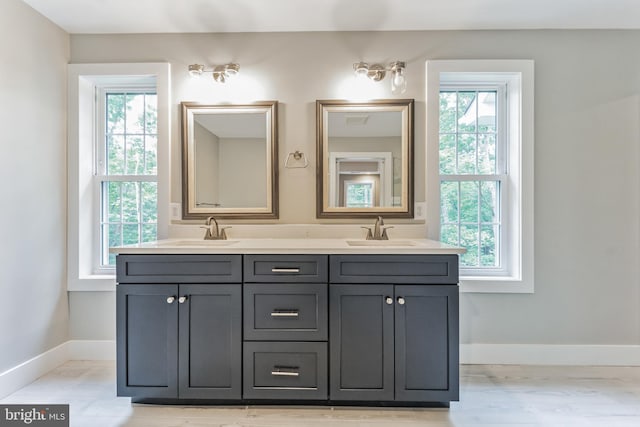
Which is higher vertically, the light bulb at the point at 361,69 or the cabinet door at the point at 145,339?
the light bulb at the point at 361,69

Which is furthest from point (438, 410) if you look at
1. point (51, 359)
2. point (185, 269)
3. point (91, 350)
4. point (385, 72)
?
point (51, 359)

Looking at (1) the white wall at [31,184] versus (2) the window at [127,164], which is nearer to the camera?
(1) the white wall at [31,184]

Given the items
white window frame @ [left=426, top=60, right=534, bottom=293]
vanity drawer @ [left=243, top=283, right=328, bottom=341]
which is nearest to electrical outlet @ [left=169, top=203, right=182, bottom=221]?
vanity drawer @ [left=243, top=283, right=328, bottom=341]

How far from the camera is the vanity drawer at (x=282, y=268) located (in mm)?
1754

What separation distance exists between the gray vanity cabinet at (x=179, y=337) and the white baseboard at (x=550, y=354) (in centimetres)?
165

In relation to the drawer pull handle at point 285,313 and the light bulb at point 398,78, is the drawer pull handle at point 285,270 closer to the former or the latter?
the drawer pull handle at point 285,313

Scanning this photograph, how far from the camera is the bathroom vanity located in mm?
1727

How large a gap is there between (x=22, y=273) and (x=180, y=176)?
111cm

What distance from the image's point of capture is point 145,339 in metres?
1.75

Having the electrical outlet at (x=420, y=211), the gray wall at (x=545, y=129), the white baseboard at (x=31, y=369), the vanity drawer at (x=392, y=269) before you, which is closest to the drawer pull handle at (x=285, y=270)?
the vanity drawer at (x=392, y=269)

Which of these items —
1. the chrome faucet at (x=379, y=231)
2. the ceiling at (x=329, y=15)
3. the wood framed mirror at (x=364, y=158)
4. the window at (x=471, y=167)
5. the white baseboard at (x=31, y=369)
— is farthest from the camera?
the window at (x=471, y=167)

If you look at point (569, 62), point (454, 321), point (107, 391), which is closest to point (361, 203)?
point (454, 321)

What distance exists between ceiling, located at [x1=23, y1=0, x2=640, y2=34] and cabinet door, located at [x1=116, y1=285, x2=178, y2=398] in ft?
5.77

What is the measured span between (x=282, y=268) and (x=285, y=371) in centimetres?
54
